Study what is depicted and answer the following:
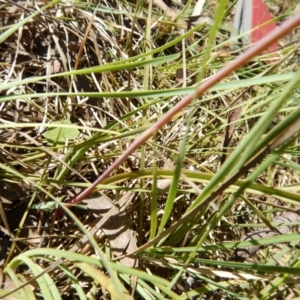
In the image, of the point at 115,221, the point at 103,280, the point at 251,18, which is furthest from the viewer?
the point at 251,18

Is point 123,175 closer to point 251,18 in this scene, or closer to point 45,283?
point 45,283

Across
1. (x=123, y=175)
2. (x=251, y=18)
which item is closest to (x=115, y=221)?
(x=123, y=175)

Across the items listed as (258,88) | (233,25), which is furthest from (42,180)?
(233,25)

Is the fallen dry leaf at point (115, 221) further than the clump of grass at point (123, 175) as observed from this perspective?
Yes

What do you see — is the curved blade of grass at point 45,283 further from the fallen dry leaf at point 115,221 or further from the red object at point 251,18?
the red object at point 251,18

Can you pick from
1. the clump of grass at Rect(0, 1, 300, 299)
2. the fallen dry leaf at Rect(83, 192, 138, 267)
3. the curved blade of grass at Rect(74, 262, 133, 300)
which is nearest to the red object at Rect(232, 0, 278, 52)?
the clump of grass at Rect(0, 1, 300, 299)

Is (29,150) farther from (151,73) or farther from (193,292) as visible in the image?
(193,292)

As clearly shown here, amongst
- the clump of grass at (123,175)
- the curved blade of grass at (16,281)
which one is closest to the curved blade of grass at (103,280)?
the clump of grass at (123,175)

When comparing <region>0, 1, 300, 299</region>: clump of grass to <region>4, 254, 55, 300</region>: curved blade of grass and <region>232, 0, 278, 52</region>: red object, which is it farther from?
<region>232, 0, 278, 52</region>: red object

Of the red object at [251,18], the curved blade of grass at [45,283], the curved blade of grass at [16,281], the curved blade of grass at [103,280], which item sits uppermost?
the red object at [251,18]

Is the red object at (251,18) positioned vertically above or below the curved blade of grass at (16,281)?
above
